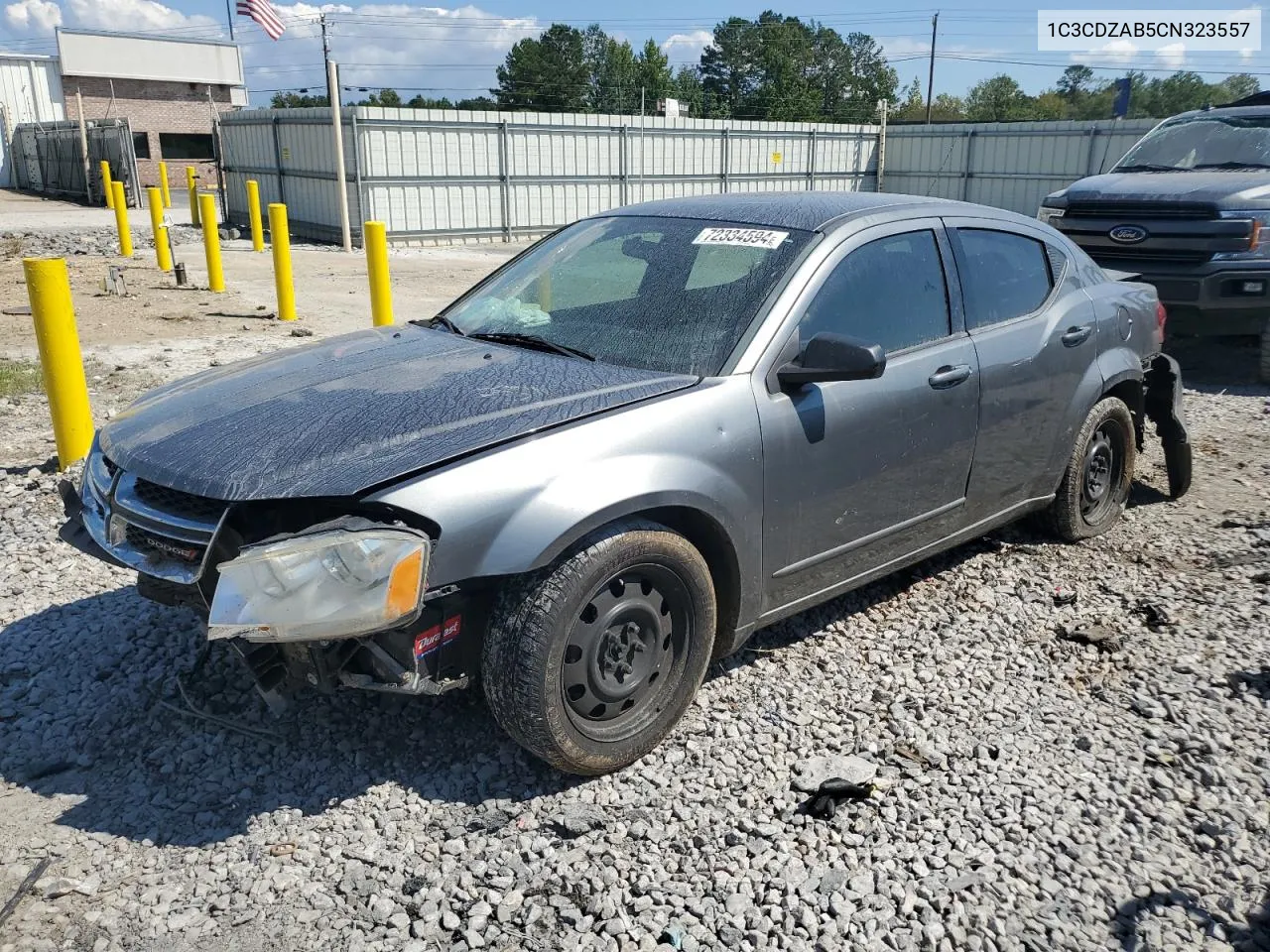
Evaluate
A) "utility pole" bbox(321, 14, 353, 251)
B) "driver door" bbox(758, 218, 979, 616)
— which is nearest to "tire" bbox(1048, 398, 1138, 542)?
"driver door" bbox(758, 218, 979, 616)

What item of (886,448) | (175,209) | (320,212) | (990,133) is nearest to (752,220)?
(886,448)

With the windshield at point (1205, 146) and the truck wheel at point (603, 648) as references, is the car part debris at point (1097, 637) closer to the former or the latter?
the truck wheel at point (603, 648)

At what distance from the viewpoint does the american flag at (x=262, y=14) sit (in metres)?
21.4

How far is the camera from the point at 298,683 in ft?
9.44

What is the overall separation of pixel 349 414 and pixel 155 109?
48.4 metres

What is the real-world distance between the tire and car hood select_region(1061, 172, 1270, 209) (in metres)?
4.30

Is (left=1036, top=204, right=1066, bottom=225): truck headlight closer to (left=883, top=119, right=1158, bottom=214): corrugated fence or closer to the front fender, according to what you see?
the front fender

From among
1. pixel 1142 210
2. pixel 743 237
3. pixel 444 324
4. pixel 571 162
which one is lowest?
pixel 444 324

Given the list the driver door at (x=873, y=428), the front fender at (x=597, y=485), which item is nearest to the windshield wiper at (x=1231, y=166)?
the driver door at (x=873, y=428)

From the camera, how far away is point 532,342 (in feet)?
12.4

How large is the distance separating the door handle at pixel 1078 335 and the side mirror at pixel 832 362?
1.70 m

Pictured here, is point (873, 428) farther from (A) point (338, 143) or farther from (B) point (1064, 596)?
(A) point (338, 143)

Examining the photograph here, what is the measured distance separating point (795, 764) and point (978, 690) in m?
0.90

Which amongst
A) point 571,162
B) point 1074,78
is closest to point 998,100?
point 1074,78
